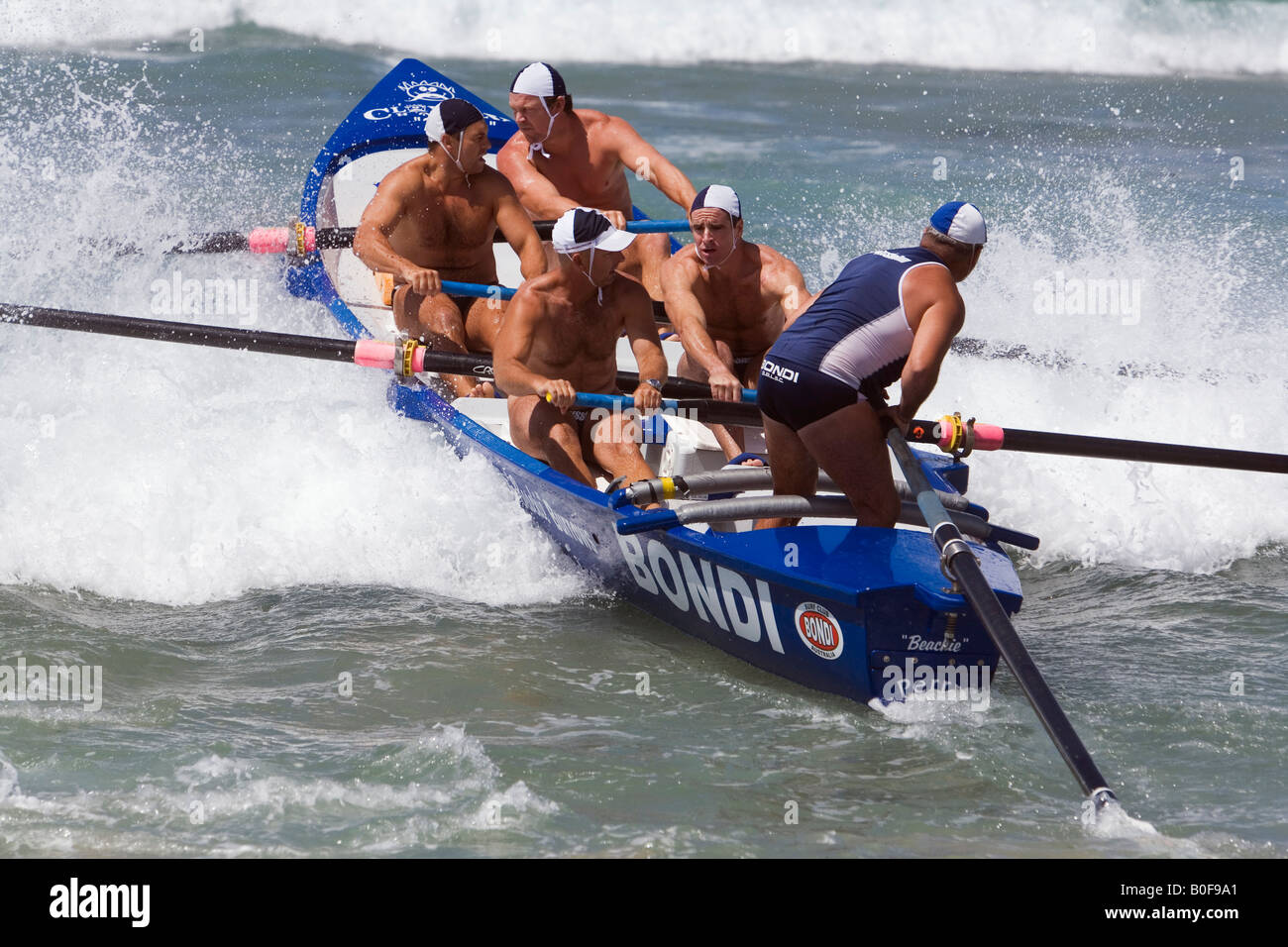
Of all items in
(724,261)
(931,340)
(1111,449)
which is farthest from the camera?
(724,261)

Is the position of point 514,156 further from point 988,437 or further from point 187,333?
point 988,437

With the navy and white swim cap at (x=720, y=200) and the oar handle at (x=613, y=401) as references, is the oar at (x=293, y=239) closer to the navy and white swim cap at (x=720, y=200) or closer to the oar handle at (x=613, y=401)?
the navy and white swim cap at (x=720, y=200)

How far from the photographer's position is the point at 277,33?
16.8 m

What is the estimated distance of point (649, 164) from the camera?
24.4ft

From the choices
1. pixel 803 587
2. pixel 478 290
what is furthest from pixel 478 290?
pixel 803 587

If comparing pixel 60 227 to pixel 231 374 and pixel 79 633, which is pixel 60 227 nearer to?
pixel 231 374

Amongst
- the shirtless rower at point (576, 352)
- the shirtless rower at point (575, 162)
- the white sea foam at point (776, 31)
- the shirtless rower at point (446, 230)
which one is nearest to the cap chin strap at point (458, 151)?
the shirtless rower at point (446, 230)

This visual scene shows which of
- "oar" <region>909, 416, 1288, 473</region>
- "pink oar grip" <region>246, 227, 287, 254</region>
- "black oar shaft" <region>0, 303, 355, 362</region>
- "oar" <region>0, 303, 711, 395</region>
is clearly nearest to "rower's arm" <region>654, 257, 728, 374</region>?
"oar" <region>0, 303, 711, 395</region>

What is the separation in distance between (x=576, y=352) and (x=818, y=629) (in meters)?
1.79

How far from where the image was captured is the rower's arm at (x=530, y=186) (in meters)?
7.36

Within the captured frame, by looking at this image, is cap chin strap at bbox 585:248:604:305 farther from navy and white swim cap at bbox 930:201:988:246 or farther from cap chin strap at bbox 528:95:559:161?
cap chin strap at bbox 528:95:559:161

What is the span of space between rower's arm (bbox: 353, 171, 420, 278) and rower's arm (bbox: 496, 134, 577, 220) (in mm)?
818

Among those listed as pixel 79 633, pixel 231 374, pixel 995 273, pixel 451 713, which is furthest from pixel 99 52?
pixel 451 713

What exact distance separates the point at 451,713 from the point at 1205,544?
370 centimetres
